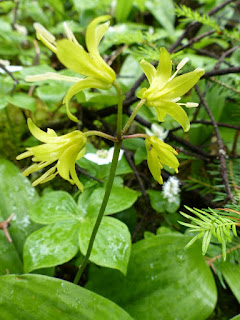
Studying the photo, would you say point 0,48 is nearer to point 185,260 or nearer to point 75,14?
point 75,14

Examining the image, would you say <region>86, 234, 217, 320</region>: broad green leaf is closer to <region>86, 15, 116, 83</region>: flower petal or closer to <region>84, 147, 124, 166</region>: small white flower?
<region>84, 147, 124, 166</region>: small white flower

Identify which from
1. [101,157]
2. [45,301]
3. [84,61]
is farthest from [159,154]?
[101,157]

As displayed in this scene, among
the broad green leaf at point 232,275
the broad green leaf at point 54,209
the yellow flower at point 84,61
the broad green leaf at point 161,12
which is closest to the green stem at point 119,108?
the yellow flower at point 84,61

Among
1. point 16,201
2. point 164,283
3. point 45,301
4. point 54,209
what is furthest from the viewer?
point 16,201

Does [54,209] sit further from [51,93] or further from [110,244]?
[51,93]

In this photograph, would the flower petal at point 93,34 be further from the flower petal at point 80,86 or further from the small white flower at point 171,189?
the small white flower at point 171,189

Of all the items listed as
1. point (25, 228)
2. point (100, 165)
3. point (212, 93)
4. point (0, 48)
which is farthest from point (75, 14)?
point (25, 228)

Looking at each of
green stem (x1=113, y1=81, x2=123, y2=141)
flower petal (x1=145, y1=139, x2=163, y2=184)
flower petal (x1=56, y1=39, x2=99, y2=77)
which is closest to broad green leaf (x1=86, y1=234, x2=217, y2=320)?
flower petal (x1=145, y1=139, x2=163, y2=184)
